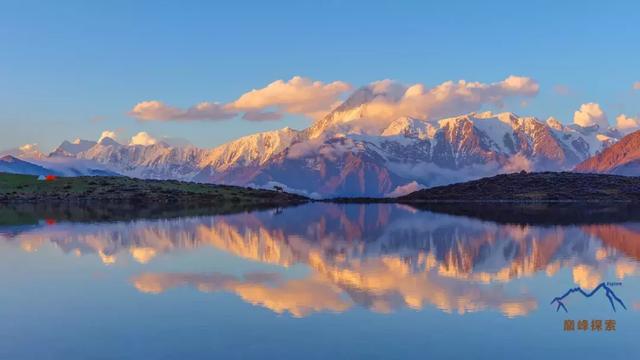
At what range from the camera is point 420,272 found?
63.5m

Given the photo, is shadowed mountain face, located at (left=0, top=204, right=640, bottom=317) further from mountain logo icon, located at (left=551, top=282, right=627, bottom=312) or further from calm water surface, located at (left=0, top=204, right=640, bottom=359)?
mountain logo icon, located at (left=551, top=282, right=627, bottom=312)

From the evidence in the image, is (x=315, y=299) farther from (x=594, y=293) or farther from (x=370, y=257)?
(x=370, y=257)

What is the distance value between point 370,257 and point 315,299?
85.4ft

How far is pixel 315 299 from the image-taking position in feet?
165

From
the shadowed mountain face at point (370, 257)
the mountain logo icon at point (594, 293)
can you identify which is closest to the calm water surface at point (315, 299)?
the shadowed mountain face at point (370, 257)

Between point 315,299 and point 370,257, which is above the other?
point 370,257

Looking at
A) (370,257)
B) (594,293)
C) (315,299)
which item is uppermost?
(370,257)

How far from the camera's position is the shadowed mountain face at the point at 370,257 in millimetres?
50625

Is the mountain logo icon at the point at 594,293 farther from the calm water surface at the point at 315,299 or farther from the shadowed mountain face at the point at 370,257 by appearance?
the shadowed mountain face at the point at 370,257

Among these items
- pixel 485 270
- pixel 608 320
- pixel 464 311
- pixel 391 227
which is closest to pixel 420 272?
pixel 485 270

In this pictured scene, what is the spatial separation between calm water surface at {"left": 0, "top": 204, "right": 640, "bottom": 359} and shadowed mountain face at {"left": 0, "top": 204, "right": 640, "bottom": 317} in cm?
21

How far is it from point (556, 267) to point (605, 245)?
80.8 feet

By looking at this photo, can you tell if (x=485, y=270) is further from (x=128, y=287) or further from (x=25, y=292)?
(x=25, y=292)

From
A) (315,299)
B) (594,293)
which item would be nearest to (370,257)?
(315,299)
